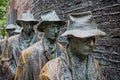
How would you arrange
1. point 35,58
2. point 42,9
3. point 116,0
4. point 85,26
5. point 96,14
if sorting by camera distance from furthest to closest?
point 42,9 < point 96,14 < point 116,0 < point 35,58 < point 85,26

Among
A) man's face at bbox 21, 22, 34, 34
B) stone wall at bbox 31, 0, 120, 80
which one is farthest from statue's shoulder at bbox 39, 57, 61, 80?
man's face at bbox 21, 22, 34, 34

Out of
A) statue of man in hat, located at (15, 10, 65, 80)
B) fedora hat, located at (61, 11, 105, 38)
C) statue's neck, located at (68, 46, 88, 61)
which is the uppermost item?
fedora hat, located at (61, 11, 105, 38)

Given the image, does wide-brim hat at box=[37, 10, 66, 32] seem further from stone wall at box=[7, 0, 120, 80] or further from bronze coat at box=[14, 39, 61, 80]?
stone wall at box=[7, 0, 120, 80]

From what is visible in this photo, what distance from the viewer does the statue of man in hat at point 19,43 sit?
696cm

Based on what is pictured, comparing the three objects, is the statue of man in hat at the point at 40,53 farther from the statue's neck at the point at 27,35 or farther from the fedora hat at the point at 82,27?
the fedora hat at the point at 82,27

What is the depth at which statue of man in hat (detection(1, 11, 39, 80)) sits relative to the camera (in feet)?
22.8

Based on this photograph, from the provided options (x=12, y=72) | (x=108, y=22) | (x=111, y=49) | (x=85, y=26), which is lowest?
(x=12, y=72)

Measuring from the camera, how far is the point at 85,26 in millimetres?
3609

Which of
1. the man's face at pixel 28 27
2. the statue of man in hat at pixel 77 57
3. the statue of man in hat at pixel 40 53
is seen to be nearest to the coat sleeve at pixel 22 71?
the statue of man in hat at pixel 40 53

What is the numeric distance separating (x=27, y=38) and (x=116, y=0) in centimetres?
182

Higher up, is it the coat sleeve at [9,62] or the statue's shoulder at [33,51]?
the statue's shoulder at [33,51]

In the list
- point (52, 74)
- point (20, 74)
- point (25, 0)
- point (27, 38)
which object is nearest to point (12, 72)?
point (27, 38)

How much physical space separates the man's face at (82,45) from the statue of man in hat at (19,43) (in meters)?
3.29

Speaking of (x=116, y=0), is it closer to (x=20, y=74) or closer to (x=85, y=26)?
(x=20, y=74)
